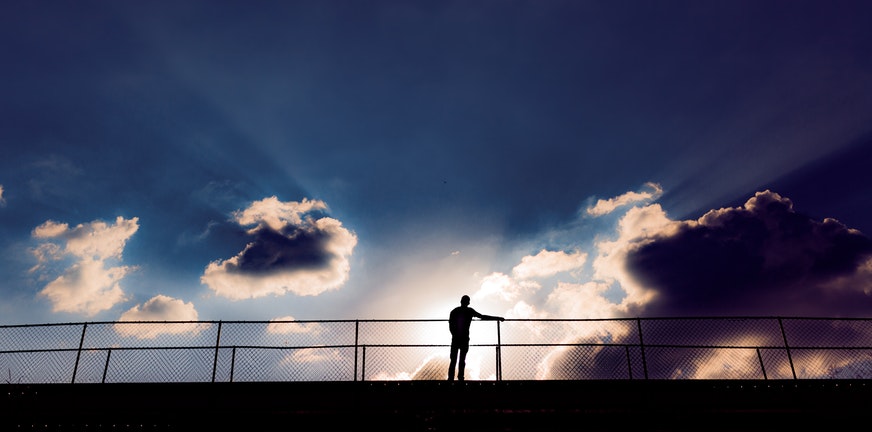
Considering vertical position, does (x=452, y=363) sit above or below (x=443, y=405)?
above

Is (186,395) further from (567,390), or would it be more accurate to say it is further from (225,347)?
(567,390)

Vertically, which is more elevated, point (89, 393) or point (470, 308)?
point (470, 308)

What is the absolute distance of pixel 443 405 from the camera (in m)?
8.50

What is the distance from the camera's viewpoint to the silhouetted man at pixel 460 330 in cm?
1046

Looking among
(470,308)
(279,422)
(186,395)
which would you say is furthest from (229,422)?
(470,308)

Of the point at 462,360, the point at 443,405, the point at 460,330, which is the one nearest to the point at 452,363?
the point at 462,360

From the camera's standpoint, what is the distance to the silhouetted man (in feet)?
34.3

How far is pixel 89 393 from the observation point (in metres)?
10.5

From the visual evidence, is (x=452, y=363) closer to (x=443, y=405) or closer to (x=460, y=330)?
(x=460, y=330)

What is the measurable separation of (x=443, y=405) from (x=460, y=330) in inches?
87.0

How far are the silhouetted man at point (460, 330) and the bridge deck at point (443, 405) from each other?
398mm

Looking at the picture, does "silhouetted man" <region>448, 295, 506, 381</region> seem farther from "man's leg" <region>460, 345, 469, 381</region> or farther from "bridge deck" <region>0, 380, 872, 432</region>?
"bridge deck" <region>0, 380, 872, 432</region>

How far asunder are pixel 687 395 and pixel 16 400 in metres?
12.3

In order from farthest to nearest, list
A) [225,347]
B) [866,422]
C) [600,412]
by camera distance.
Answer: [225,347], [600,412], [866,422]
